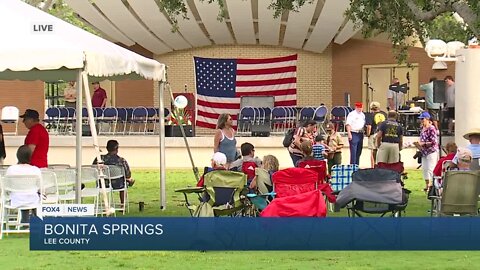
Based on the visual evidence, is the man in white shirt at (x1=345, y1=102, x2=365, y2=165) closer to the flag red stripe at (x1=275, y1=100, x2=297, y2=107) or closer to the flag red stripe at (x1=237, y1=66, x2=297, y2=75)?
the flag red stripe at (x1=275, y1=100, x2=297, y2=107)

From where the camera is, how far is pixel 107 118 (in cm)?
2903

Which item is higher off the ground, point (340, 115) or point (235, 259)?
point (340, 115)

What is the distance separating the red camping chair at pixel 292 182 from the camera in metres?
11.8

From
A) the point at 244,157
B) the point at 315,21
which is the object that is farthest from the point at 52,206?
the point at 315,21

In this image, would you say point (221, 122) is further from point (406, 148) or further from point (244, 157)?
point (406, 148)

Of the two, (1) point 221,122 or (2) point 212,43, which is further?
(2) point 212,43

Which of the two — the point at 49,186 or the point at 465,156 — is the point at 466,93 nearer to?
the point at 465,156

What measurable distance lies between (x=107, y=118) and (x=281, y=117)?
4.66 metres

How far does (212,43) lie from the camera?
36094 mm

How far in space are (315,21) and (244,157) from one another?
18880 mm

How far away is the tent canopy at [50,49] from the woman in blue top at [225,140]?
1516 millimetres

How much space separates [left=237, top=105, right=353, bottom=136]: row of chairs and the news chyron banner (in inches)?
714

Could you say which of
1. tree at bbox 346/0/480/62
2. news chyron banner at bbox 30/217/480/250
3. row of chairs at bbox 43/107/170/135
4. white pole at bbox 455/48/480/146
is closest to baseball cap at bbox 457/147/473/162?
tree at bbox 346/0/480/62

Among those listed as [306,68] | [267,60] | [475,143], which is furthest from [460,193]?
[306,68]
